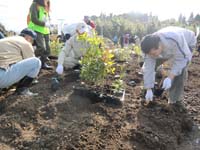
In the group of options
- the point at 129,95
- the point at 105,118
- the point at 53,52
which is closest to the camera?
the point at 105,118

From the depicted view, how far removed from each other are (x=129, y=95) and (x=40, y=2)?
2.60 meters

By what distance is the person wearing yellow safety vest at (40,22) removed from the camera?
621 cm

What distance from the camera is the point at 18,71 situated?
407 cm

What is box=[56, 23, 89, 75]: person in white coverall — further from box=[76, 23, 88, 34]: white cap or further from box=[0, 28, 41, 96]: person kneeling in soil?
box=[0, 28, 41, 96]: person kneeling in soil

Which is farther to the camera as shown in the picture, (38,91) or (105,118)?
(38,91)

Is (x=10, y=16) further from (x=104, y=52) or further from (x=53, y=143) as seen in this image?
(x=53, y=143)

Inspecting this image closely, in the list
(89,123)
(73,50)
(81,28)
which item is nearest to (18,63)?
(89,123)

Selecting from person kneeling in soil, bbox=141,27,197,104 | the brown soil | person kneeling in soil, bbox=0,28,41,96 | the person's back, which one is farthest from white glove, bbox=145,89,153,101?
the person's back

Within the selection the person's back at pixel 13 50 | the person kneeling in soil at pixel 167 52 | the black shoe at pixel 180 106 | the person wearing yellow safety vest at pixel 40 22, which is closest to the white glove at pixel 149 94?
the person kneeling in soil at pixel 167 52

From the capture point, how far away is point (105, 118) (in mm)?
3840

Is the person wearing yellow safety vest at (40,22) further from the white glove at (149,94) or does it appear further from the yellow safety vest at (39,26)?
the white glove at (149,94)

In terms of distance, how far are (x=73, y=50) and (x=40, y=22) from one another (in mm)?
953

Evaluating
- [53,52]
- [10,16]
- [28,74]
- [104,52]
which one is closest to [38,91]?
[28,74]

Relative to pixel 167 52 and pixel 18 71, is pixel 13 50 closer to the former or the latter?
pixel 18 71
